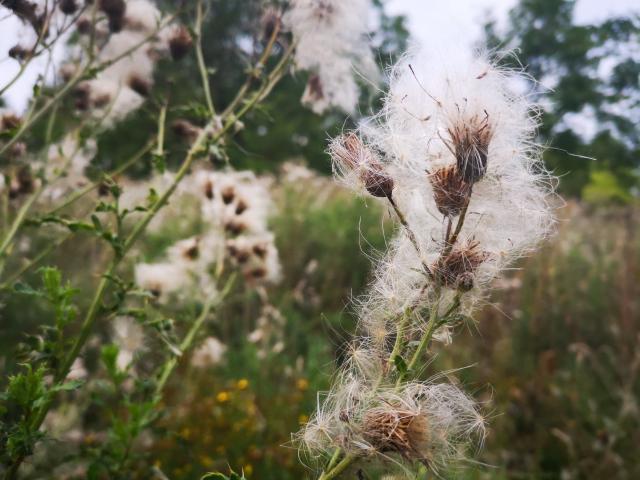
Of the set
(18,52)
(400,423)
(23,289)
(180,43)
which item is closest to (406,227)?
(400,423)

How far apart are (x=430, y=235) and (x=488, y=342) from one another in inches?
136

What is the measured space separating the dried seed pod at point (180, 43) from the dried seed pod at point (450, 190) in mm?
1143

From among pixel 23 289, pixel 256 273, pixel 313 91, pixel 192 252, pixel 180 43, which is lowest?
pixel 23 289

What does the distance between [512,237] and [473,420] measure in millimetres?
345

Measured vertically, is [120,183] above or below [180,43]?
below

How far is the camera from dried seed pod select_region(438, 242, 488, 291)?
1.05 meters

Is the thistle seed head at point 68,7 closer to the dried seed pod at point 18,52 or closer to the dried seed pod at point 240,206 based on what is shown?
the dried seed pod at point 18,52

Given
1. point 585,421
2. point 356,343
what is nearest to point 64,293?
point 356,343

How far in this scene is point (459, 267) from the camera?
106cm

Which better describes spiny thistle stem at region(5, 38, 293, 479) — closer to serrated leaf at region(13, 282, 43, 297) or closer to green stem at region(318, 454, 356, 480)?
serrated leaf at region(13, 282, 43, 297)

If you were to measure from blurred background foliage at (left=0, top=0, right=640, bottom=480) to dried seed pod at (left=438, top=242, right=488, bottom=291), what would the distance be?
0.41 meters

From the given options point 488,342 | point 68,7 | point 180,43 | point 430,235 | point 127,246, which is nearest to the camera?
point 430,235

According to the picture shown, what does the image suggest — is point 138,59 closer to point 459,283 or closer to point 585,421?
point 459,283

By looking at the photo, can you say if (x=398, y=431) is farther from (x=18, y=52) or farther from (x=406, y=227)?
(x=18, y=52)
